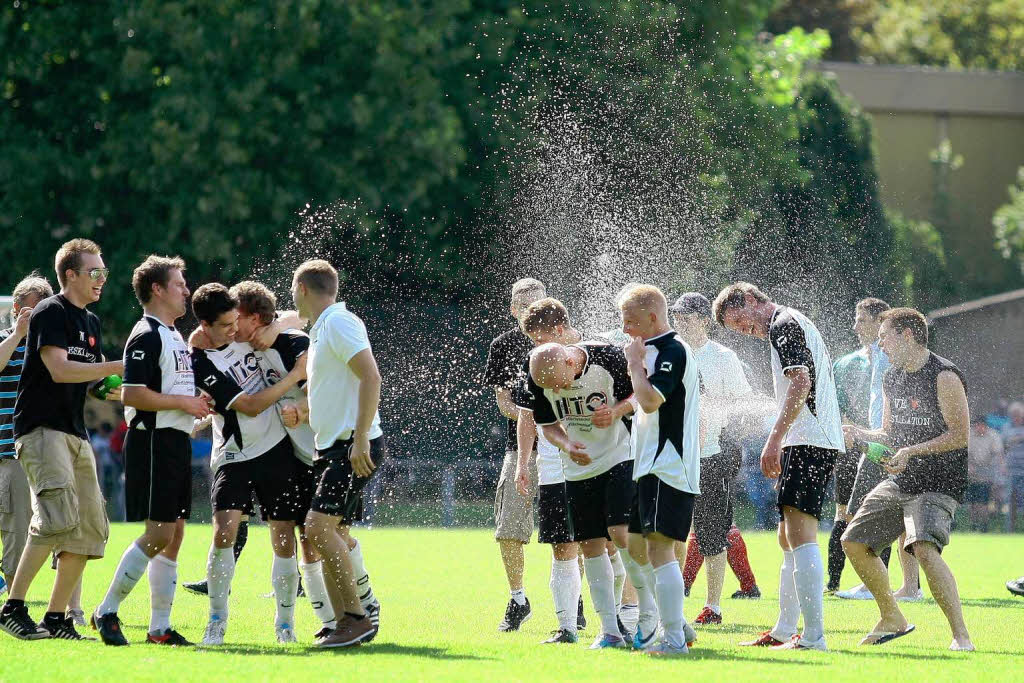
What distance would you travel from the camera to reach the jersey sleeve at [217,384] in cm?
859

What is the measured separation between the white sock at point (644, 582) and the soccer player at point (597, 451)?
0.21 m

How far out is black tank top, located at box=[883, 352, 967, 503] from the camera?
9242 mm

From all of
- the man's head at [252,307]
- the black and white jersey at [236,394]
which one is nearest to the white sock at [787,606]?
the black and white jersey at [236,394]

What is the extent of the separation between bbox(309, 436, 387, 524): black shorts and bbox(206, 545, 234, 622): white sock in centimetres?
65

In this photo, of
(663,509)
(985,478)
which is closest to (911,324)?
(663,509)

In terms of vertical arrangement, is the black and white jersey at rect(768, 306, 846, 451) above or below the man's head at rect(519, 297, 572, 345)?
below

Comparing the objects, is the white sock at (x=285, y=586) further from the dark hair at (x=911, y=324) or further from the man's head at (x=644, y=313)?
the dark hair at (x=911, y=324)

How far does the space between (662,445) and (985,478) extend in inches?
669

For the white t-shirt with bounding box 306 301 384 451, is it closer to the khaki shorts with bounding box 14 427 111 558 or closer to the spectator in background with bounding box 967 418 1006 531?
the khaki shorts with bounding box 14 427 111 558

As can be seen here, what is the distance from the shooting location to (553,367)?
809cm

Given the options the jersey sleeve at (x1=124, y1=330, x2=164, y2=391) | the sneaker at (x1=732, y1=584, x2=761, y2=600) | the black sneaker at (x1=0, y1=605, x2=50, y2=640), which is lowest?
the sneaker at (x1=732, y1=584, x2=761, y2=600)

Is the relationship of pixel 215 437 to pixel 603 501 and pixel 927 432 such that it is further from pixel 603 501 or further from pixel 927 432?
pixel 927 432

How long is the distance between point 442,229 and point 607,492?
1854 centimetres

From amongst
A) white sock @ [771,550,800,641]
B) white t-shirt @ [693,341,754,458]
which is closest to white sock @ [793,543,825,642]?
white sock @ [771,550,800,641]
